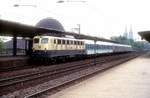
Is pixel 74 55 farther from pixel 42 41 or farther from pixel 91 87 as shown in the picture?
pixel 91 87

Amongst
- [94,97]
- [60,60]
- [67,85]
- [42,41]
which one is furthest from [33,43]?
[94,97]

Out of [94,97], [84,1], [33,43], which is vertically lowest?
[94,97]

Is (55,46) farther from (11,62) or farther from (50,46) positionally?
(11,62)

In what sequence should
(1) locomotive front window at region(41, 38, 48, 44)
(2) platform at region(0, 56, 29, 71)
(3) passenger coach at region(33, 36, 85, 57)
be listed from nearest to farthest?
(2) platform at region(0, 56, 29, 71) < (3) passenger coach at region(33, 36, 85, 57) < (1) locomotive front window at region(41, 38, 48, 44)

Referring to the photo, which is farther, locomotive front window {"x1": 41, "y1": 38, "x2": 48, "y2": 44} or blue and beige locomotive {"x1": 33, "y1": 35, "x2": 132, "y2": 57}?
locomotive front window {"x1": 41, "y1": 38, "x2": 48, "y2": 44}

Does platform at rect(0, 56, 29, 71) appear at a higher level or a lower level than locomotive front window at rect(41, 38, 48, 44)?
lower

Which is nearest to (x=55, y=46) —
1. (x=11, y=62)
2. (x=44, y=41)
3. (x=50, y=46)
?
(x=50, y=46)

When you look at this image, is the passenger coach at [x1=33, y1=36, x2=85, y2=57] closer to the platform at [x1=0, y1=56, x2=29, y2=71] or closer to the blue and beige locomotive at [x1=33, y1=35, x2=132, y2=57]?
the blue and beige locomotive at [x1=33, y1=35, x2=132, y2=57]

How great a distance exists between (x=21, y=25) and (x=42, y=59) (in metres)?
5.99

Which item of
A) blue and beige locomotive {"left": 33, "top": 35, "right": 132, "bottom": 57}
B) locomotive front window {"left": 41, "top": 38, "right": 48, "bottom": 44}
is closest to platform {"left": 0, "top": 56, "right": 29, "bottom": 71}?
blue and beige locomotive {"left": 33, "top": 35, "right": 132, "bottom": 57}

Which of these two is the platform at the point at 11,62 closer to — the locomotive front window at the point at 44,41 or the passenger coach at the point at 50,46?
the passenger coach at the point at 50,46

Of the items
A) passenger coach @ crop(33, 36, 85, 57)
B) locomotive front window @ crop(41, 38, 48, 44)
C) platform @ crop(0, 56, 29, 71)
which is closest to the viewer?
platform @ crop(0, 56, 29, 71)

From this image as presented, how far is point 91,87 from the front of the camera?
A: 1689 cm

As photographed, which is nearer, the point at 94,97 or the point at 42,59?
the point at 94,97
